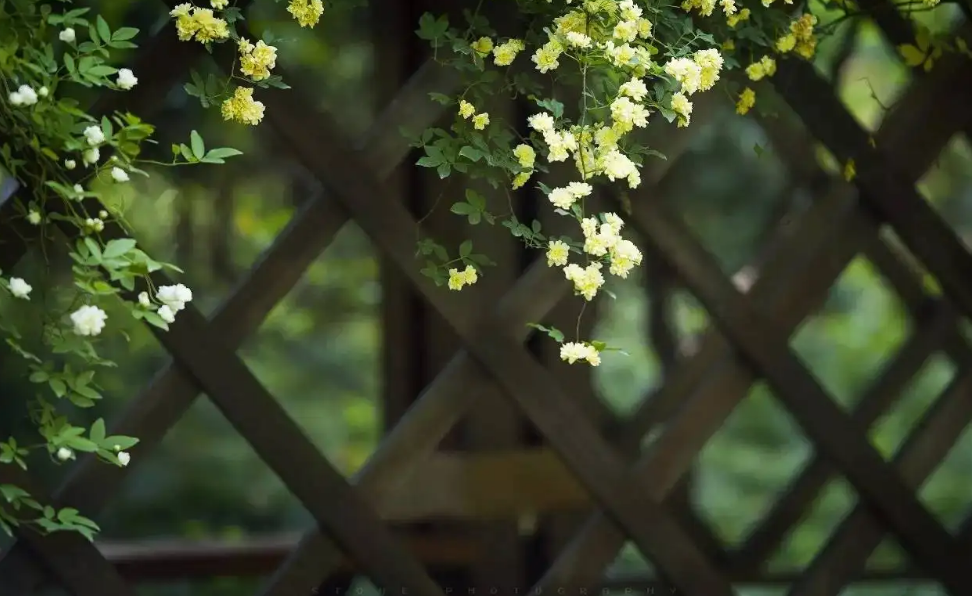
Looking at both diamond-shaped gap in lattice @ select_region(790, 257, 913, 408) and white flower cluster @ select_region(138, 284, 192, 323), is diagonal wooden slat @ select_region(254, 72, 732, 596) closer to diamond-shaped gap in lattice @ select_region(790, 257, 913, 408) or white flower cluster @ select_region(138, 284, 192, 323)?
white flower cluster @ select_region(138, 284, 192, 323)

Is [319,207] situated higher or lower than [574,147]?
lower

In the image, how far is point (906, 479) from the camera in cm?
165

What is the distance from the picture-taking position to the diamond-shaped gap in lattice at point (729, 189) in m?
2.75

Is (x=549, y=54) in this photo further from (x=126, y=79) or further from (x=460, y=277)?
(x=126, y=79)

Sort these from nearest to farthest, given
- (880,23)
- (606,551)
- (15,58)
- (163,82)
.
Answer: (15,58), (163,82), (606,551), (880,23)

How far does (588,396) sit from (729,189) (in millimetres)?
1387

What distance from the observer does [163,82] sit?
134 cm

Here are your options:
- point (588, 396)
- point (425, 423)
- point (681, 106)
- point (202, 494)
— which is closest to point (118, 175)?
point (425, 423)

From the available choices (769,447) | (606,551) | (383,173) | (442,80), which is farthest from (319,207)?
(769,447)

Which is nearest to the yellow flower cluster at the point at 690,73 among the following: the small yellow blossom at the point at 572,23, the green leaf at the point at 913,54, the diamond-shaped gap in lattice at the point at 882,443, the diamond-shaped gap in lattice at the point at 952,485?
the small yellow blossom at the point at 572,23

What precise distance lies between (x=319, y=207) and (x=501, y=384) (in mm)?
374

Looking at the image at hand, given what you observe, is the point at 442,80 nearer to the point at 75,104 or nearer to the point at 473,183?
the point at 473,183

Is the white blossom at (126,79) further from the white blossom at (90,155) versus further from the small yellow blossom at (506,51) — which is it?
the small yellow blossom at (506,51)

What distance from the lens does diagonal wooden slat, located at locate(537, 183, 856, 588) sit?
58.1 inches
